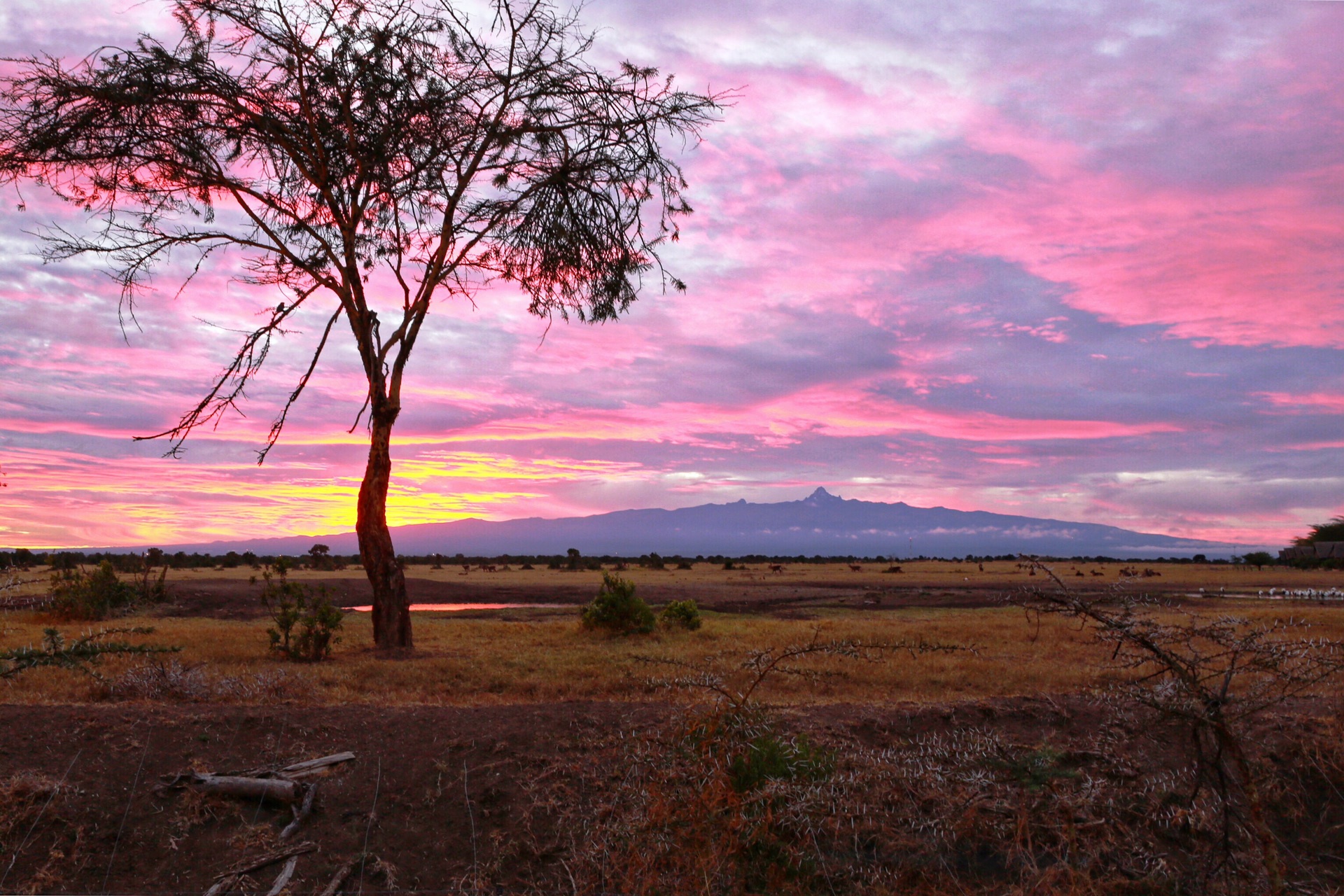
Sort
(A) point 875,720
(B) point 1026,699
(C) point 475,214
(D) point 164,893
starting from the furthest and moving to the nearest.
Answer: (C) point 475,214
(B) point 1026,699
(A) point 875,720
(D) point 164,893

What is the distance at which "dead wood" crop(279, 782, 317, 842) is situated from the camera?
5762 millimetres

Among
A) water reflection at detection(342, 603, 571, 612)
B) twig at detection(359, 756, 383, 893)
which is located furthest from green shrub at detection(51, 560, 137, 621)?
twig at detection(359, 756, 383, 893)

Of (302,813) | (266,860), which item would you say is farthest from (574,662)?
(266,860)

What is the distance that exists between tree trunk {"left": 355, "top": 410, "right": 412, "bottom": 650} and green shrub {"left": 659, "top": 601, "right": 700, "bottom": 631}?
6.34 metres

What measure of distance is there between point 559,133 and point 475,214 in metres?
2.15

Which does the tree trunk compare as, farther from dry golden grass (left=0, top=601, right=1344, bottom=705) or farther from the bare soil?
the bare soil

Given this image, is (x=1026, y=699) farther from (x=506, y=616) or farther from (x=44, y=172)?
(x=506, y=616)

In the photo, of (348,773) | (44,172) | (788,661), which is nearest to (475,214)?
(44,172)

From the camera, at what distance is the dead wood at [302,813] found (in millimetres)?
5762

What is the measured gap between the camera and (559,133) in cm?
1538

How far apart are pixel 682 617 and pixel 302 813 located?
13397 mm

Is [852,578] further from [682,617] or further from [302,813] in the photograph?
[302,813]

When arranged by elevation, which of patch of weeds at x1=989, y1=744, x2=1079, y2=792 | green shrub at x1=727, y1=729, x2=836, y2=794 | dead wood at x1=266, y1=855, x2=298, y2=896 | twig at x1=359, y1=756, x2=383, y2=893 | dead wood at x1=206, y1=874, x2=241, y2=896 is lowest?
dead wood at x1=206, y1=874, x2=241, y2=896

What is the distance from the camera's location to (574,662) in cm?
1346
